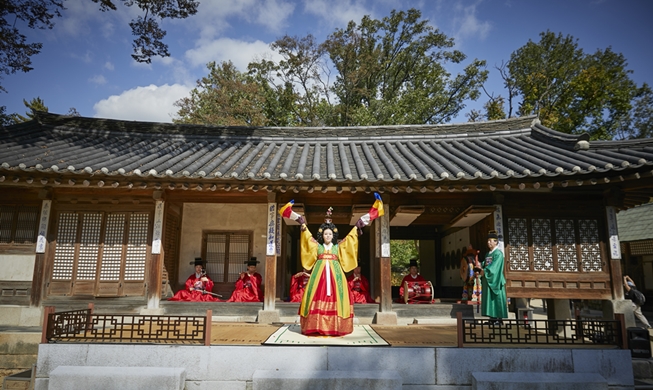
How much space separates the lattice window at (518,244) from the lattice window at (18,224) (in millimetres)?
10451

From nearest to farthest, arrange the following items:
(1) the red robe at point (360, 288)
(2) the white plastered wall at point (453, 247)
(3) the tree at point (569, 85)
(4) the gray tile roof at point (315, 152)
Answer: (4) the gray tile roof at point (315, 152) → (1) the red robe at point (360, 288) → (2) the white plastered wall at point (453, 247) → (3) the tree at point (569, 85)

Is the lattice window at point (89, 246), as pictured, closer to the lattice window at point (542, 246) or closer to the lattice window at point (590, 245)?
the lattice window at point (542, 246)

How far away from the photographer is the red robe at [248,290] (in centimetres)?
1098

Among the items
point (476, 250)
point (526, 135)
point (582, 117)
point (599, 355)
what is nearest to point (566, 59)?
point (582, 117)

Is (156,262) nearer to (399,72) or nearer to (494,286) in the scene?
(494,286)

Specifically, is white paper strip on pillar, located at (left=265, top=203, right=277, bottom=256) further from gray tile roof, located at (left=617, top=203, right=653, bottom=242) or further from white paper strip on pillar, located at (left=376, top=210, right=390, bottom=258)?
gray tile roof, located at (left=617, top=203, right=653, bottom=242)

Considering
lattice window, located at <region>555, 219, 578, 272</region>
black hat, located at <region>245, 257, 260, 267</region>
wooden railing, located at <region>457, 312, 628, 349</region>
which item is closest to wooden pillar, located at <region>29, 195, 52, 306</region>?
black hat, located at <region>245, 257, 260, 267</region>

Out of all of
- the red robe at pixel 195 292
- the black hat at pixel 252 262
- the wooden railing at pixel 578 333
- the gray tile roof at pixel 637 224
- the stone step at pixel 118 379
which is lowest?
the stone step at pixel 118 379

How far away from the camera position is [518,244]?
956cm

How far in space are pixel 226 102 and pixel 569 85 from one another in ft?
63.0

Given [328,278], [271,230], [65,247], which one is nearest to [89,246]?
[65,247]

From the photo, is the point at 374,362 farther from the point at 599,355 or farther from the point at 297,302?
the point at 297,302

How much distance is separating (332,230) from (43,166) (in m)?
5.86

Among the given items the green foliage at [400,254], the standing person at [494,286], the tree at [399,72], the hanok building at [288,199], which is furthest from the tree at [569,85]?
the standing person at [494,286]
